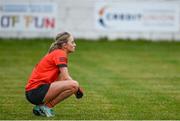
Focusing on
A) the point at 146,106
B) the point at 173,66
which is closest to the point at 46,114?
the point at 146,106

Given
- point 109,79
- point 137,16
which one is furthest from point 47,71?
point 137,16

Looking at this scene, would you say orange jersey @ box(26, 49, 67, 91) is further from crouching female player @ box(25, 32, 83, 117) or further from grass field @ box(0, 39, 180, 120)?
grass field @ box(0, 39, 180, 120)

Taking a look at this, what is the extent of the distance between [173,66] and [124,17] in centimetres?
603

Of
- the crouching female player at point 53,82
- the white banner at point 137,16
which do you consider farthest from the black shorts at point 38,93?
the white banner at point 137,16

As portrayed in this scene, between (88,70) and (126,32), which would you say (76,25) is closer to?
(126,32)

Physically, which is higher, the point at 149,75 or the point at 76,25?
the point at 149,75

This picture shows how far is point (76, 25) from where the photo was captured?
1050 inches

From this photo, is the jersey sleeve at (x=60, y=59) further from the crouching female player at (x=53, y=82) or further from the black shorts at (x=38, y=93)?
the black shorts at (x=38, y=93)

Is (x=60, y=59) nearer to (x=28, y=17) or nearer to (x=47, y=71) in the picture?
(x=47, y=71)

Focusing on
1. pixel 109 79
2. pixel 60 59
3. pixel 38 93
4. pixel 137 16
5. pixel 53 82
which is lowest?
pixel 137 16

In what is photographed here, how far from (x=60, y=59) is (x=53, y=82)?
0.40 m

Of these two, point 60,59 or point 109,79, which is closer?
point 60,59

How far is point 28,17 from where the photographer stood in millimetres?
26344

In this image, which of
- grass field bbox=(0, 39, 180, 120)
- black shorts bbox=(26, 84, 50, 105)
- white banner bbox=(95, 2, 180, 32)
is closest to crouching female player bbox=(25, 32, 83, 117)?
black shorts bbox=(26, 84, 50, 105)
